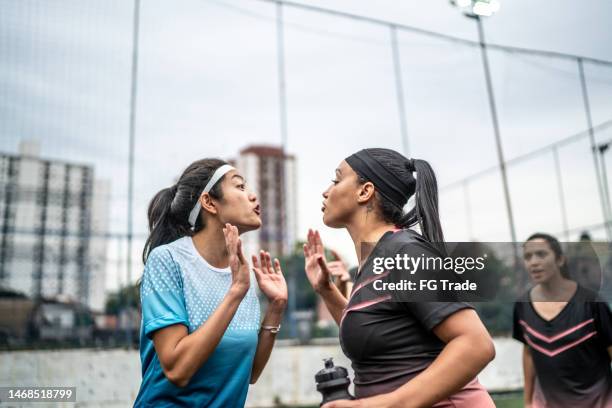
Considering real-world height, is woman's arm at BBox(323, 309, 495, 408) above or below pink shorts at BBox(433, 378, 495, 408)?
above

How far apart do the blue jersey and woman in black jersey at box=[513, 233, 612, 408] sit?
1.64 meters

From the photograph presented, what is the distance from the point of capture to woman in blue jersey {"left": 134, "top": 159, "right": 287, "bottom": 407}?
5.46 ft

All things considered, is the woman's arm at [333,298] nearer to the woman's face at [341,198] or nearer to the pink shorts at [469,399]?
the woman's face at [341,198]

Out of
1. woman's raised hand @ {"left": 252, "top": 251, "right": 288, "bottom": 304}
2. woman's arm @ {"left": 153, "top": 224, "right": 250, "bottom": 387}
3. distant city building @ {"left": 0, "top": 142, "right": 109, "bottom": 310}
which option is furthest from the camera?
distant city building @ {"left": 0, "top": 142, "right": 109, "bottom": 310}

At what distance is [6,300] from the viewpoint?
25.1ft

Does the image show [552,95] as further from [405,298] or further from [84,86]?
[84,86]

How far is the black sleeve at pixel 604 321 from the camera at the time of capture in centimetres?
260

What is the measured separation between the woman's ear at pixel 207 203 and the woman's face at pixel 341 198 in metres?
0.54

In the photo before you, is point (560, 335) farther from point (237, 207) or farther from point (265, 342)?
point (237, 207)

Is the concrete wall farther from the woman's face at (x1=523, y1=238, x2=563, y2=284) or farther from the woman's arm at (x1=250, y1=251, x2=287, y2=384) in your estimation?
the woman's arm at (x1=250, y1=251, x2=287, y2=384)

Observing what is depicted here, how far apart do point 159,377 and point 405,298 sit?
33.8 inches

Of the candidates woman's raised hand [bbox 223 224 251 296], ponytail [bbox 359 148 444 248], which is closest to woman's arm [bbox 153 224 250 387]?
woman's raised hand [bbox 223 224 251 296]

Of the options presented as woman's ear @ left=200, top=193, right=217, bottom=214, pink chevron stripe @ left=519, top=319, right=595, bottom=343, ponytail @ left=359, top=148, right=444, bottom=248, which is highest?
woman's ear @ left=200, top=193, right=217, bottom=214

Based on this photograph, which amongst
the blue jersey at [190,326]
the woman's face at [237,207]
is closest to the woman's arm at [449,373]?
the blue jersey at [190,326]
